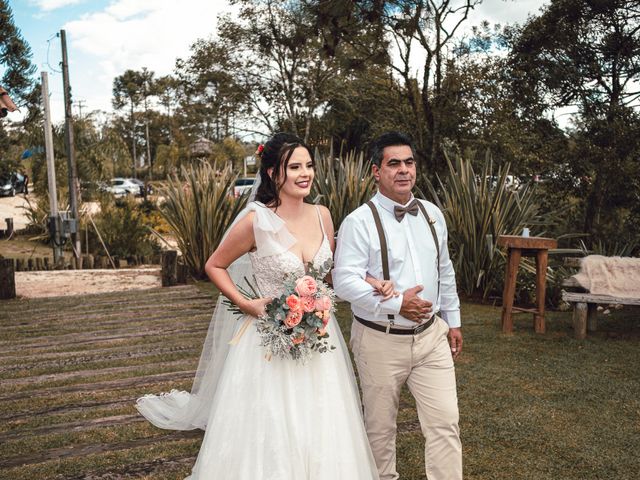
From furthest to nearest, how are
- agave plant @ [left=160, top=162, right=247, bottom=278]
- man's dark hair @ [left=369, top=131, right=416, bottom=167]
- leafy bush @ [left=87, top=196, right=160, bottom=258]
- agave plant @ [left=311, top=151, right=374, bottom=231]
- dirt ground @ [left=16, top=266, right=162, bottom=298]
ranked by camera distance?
leafy bush @ [left=87, top=196, right=160, bottom=258] → agave plant @ [left=160, top=162, right=247, bottom=278] → dirt ground @ [left=16, top=266, right=162, bottom=298] → agave plant @ [left=311, top=151, right=374, bottom=231] → man's dark hair @ [left=369, top=131, right=416, bottom=167]

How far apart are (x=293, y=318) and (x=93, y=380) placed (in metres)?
3.30

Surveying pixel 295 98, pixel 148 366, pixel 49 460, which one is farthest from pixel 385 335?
pixel 295 98

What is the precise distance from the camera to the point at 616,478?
135 inches

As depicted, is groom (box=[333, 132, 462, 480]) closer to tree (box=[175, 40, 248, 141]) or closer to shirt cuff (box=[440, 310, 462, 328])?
shirt cuff (box=[440, 310, 462, 328])

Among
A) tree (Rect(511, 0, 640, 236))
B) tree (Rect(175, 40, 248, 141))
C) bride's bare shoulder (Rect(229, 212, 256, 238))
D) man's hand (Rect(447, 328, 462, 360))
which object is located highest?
tree (Rect(175, 40, 248, 141))

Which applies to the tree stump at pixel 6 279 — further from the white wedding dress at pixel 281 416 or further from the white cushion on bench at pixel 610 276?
the white cushion on bench at pixel 610 276

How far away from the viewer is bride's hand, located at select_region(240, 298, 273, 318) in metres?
2.90

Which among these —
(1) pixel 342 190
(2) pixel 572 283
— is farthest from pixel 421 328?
(1) pixel 342 190

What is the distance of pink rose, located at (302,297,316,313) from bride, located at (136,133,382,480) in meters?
0.24

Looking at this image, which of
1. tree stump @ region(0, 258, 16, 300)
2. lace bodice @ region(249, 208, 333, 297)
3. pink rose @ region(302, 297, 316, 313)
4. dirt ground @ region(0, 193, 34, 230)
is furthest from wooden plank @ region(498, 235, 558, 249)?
dirt ground @ region(0, 193, 34, 230)

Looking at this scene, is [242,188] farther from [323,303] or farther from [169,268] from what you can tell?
[323,303]

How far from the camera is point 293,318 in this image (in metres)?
2.70

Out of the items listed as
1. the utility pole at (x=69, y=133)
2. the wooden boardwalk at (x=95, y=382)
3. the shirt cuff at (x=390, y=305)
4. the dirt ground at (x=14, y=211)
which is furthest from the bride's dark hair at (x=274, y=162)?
the dirt ground at (x=14, y=211)

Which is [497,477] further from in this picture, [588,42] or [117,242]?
[117,242]
